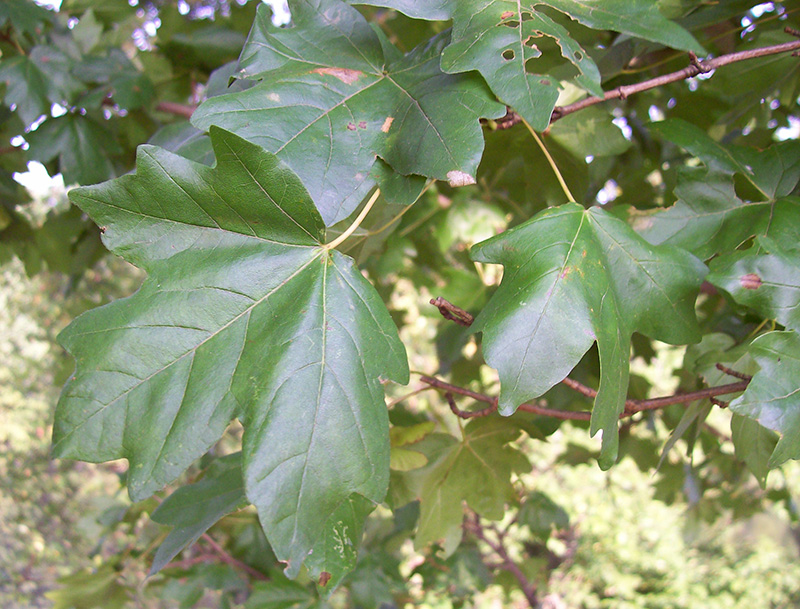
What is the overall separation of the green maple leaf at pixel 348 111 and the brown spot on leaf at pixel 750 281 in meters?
0.33

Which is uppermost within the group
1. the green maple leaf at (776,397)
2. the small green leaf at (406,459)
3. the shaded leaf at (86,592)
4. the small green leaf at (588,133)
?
the small green leaf at (588,133)

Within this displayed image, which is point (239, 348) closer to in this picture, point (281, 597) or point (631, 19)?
point (631, 19)

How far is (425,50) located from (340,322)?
378mm

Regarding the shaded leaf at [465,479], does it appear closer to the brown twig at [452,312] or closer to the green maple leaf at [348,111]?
the brown twig at [452,312]

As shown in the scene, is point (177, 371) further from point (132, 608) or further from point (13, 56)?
point (132, 608)

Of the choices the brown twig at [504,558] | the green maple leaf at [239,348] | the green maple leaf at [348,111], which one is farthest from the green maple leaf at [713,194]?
the brown twig at [504,558]

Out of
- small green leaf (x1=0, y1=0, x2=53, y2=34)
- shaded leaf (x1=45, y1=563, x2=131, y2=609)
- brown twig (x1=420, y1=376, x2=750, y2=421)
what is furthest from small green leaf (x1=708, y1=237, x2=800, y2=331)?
shaded leaf (x1=45, y1=563, x2=131, y2=609)

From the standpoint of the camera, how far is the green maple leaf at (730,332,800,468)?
634mm

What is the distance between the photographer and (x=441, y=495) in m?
1.16

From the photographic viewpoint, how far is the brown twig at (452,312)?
0.72 meters

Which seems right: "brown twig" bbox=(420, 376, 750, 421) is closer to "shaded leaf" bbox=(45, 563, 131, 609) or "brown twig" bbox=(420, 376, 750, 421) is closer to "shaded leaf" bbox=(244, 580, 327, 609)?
"shaded leaf" bbox=(244, 580, 327, 609)

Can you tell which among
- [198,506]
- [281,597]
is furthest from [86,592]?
[198,506]

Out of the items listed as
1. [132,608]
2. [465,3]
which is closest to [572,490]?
[132,608]

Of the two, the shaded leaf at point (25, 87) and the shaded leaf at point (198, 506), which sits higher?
the shaded leaf at point (25, 87)
